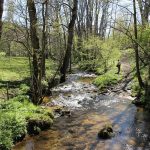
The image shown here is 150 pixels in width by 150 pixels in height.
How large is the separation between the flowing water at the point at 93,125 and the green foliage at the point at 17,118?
0.43 meters

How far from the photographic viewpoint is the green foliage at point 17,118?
1057cm

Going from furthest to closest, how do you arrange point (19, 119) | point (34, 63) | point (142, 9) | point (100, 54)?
point (100, 54) → point (142, 9) → point (34, 63) → point (19, 119)

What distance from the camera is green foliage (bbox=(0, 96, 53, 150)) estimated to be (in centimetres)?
1057

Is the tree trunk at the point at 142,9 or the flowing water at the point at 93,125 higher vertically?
the tree trunk at the point at 142,9

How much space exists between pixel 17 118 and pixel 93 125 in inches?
147

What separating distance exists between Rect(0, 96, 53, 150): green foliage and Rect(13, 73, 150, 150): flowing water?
43cm

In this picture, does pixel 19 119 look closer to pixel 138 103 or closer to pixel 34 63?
pixel 34 63

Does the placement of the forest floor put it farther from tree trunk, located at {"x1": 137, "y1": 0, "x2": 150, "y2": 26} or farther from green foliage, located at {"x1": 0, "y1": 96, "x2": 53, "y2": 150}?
tree trunk, located at {"x1": 137, "y1": 0, "x2": 150, "y2": 26}

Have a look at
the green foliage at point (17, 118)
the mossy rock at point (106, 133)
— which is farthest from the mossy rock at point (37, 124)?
the mossy rock at point (106, 133)

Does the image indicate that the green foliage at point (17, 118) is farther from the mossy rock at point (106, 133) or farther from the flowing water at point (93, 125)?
the mossy rock at point (106, 133)

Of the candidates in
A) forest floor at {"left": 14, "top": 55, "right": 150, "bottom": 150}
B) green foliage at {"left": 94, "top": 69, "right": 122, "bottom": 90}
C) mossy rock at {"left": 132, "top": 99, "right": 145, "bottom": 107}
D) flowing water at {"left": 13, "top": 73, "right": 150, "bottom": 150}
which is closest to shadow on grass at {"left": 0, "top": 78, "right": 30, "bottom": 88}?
forest floor at {"left": 14, "top": 55, "right": 150, "bottom": 150}

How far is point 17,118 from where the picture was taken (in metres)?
12.0

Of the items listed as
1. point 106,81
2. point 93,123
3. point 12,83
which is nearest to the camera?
point 93,123

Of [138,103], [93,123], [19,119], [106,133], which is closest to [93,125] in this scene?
[93,123]
